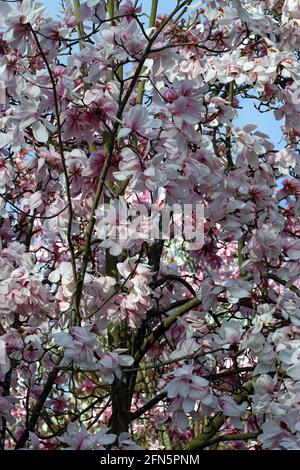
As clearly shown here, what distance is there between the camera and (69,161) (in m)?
3.12

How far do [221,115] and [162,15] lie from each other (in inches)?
40.6

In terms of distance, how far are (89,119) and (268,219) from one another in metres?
0.97

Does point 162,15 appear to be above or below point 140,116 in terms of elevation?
above

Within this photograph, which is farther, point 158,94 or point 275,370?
point 158,94

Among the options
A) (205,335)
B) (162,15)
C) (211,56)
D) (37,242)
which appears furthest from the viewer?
(37,242)

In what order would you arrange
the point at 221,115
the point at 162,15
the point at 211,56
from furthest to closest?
the point at 162,15 < the point at 211,56 < the point at 221,115

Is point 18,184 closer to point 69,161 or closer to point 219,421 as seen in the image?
point 69,161

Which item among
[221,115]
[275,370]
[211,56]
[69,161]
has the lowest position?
[275,370]

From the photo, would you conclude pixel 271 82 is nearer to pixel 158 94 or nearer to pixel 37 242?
pixel 158 94

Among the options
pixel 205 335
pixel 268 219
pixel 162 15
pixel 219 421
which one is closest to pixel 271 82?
pixel 268 219

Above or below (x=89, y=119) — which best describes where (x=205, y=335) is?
below

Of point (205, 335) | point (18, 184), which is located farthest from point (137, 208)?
point (18, 184)

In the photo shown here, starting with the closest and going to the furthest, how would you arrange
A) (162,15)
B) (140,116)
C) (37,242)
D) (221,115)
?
(140,116) → (221,115) → (162,15) → (37,242)

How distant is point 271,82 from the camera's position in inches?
142
